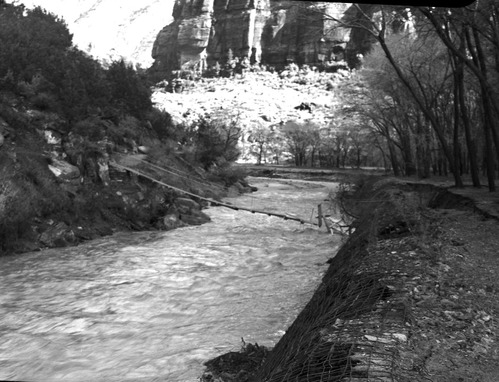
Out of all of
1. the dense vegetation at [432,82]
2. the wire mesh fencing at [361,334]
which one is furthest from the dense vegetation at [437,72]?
the wire mesh fencing at [361,334]

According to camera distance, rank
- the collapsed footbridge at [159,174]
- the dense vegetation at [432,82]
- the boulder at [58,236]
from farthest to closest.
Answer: the collapsed footbridge at [159,174] < the dense vegetation at [432,82] < the boulder at [58,236]

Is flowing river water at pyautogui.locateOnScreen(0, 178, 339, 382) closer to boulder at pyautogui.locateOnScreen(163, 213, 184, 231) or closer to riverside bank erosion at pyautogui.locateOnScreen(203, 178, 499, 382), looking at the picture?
boulder at pyautogui.locateOnScreen(163, 213, 184, 231)

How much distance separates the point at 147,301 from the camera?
9.59 meters

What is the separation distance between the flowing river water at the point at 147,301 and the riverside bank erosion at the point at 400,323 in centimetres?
138

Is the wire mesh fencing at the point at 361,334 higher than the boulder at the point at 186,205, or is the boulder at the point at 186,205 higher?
the wire mesh fencing at the point at 361,334

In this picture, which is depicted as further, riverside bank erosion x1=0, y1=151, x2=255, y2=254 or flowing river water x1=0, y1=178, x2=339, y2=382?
riverside bank erosion x1=0, y1=151, x2=255, y2=254

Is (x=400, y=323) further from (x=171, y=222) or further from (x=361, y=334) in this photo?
(x=171, y=222)

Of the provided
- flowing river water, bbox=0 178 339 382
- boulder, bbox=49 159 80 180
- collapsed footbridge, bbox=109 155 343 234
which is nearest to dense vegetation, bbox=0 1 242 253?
boulder, bbox=49 159 80 180

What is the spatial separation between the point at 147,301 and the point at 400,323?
6.77 m

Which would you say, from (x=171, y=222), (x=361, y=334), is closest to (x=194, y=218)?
(x=171, y=222)

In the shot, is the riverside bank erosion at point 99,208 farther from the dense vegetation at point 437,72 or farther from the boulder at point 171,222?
the dense vegetation at point 437,72

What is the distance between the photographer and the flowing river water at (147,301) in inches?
262

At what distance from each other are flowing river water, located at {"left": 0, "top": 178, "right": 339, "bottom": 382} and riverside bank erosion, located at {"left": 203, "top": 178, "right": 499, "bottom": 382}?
1.38 meters

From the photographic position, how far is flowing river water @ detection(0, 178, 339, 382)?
6656 millimetres
